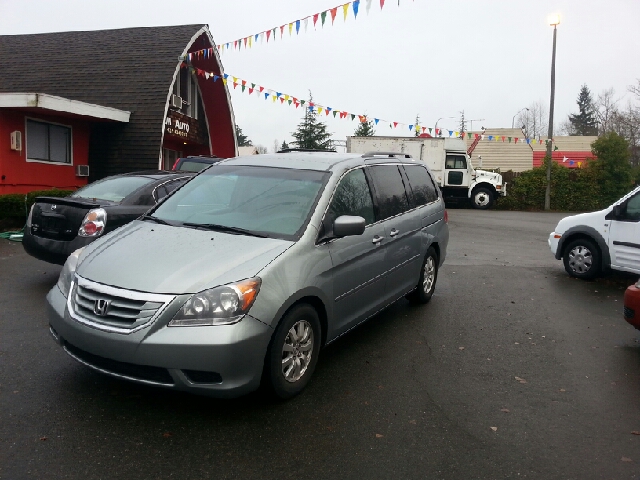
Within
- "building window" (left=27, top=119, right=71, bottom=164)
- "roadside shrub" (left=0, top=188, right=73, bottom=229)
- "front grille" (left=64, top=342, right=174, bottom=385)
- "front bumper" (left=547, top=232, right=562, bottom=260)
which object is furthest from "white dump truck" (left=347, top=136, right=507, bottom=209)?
"front grille" (left=64, top=342, right=174, bottom=385)

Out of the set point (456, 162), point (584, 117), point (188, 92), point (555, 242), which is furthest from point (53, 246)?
point (584, 117)

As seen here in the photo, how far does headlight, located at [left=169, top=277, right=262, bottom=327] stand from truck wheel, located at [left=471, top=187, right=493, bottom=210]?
25.4 m

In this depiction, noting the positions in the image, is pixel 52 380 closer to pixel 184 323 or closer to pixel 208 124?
pixel 184 323

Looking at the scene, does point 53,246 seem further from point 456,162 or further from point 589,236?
point 456,162

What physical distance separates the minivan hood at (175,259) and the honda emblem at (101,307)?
12 centimetres

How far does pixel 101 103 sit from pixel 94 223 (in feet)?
40.5

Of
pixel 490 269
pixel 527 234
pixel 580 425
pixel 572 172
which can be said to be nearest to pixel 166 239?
pixel 580 425

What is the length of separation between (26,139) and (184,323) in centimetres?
1352

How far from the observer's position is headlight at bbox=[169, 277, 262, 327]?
137 inches

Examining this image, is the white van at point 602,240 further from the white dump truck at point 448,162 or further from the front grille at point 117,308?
the white dump truck at point 448,162

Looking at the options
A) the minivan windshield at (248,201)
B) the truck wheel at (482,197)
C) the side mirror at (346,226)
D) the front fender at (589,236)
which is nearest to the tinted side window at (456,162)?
the truck wheel at (482,197)

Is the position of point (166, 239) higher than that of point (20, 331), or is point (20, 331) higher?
point (166, 239)

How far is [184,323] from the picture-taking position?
137 inches

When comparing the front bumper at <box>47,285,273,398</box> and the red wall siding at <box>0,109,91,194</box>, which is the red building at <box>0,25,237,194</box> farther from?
the front bumper at <box>47,285,273,398</box>
